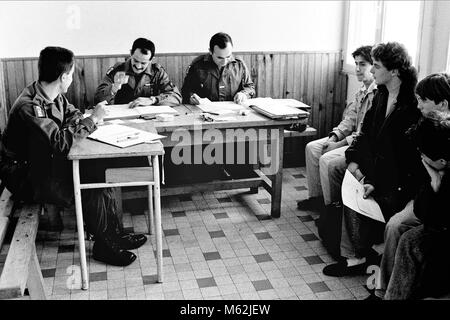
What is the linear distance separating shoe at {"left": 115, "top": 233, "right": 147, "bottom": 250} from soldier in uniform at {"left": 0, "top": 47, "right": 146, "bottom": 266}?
1.14 feet

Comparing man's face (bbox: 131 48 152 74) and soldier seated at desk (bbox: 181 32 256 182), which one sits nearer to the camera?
man's face (bbox: 131 48 152 74)

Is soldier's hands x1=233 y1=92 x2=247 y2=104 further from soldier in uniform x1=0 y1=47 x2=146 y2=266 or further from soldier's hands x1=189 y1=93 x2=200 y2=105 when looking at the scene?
soldier in uniform x1=0 y1=47 x2=146 y2=266

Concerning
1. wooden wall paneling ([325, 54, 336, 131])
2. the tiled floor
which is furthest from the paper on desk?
wooden wall paneling ([325, 54, 336, 131])

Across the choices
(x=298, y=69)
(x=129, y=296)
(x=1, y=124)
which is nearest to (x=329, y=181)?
(x=129, y=296)

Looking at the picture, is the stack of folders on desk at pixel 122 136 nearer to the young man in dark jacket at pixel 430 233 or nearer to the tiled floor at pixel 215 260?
the tiled floor at pixel 215 260

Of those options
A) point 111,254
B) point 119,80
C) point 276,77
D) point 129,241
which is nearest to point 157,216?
point 111,254

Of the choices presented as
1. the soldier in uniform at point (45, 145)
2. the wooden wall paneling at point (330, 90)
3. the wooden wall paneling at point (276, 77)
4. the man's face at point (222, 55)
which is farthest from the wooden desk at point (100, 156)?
the wooden wall paneling at point (330, 90)

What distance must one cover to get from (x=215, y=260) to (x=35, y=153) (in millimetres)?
1411

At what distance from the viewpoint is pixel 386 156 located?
137 inches

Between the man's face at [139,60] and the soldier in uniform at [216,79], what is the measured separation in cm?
50

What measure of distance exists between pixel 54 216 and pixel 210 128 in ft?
4.64

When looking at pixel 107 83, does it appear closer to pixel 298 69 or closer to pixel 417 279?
pixel 298 69

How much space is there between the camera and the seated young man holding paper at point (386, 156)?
3.32 metres

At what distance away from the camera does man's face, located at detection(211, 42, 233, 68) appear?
4.92 m
